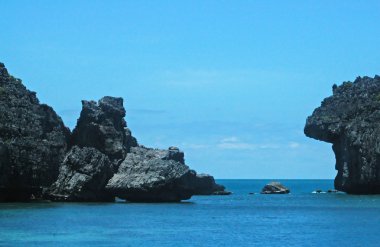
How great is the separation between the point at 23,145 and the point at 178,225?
29623mm

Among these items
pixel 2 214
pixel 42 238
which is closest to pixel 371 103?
pixel 2 214

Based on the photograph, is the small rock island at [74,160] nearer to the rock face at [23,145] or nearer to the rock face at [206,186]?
the rock face at [23,145]

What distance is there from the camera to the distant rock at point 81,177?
101812 mm

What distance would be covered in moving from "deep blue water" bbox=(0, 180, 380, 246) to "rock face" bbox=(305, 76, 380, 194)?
Result: 26.6 metres

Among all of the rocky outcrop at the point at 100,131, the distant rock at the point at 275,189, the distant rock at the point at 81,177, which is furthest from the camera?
the distant rock at the point at 275,189

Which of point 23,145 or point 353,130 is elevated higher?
point 353,130

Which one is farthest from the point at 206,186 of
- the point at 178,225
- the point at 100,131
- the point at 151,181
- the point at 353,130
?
the point at 178,225

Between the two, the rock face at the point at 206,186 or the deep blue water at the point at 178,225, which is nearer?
the deep blue water at the point at 178,225

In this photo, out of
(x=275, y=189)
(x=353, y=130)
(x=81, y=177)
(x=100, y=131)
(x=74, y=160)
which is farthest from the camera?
(x=275, y=189)

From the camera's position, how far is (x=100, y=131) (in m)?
112

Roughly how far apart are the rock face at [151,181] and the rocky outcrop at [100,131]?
3771mm

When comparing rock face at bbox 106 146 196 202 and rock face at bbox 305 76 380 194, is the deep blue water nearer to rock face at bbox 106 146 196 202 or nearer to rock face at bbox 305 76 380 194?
rock face at bbox 106 146 196 202

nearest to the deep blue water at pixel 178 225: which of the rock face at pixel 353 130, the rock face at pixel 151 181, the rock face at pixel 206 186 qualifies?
the rock face at pixel 151 181

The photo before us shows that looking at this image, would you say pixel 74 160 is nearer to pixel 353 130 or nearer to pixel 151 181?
pixel 151 181
